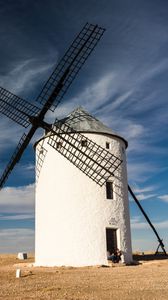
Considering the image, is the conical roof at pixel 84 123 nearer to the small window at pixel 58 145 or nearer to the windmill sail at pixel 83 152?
the windmill sail at pixel 83 152

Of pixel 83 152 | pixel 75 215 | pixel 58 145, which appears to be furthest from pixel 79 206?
pixel 58 145

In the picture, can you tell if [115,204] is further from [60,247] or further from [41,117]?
[41,117]

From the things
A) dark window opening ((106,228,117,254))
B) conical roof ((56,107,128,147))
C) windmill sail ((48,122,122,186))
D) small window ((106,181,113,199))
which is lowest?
dark window opening ((106,228,117,254))

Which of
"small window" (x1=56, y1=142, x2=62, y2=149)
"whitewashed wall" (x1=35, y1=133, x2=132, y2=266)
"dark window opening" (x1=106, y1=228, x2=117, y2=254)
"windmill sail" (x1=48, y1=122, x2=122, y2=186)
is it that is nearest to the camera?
"whitewashed wall" (x1=35, y1=133, x2=132, y2=266)

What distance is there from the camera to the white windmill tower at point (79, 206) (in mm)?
19891

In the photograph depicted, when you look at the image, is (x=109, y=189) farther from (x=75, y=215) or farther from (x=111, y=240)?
(x=111, y=240)

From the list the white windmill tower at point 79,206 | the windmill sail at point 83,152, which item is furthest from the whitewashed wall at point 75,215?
the windmill sail at point 83,152

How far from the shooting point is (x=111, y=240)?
20797mm

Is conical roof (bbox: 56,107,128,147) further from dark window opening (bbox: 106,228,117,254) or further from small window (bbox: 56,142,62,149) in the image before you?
dark window opening (bbox: 106,228,117,254)

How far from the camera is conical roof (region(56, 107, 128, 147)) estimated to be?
855 inches

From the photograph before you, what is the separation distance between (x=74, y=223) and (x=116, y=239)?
2789 mm

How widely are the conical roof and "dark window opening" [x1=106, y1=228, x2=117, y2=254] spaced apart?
19.3 ft

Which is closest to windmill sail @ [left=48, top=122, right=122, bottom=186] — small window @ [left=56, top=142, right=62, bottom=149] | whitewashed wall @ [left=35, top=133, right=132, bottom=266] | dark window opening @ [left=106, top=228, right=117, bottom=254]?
small window @ [left=56, top=142, right=62, bottom=149]

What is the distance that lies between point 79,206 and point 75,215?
554mm
